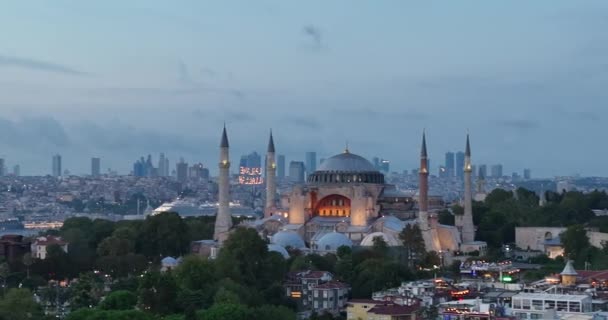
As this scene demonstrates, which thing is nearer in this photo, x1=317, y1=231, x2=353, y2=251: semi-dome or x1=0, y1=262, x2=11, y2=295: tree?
x1=0, y1=262, x2=11, y2=295: tree

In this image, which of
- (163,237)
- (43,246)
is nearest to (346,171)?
(163,237)

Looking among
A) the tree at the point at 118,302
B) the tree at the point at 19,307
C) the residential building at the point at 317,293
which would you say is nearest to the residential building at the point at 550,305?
the residential building at the point at 317,293

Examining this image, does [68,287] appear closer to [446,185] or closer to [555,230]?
[555,230]

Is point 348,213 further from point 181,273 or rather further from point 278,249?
point 181,273

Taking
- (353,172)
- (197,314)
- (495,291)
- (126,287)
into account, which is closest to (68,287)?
(126,287)

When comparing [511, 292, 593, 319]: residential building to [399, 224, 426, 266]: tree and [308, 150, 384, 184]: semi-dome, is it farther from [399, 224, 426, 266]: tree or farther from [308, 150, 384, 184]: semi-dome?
[308, 150, 384, 184]: semi-dome

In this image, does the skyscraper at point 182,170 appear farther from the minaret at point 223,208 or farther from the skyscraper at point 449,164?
the minaret at point 223,208

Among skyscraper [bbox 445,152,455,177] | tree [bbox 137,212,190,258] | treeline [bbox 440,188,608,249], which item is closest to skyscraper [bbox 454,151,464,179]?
skyscraper [bbox 445,152,455,177]
